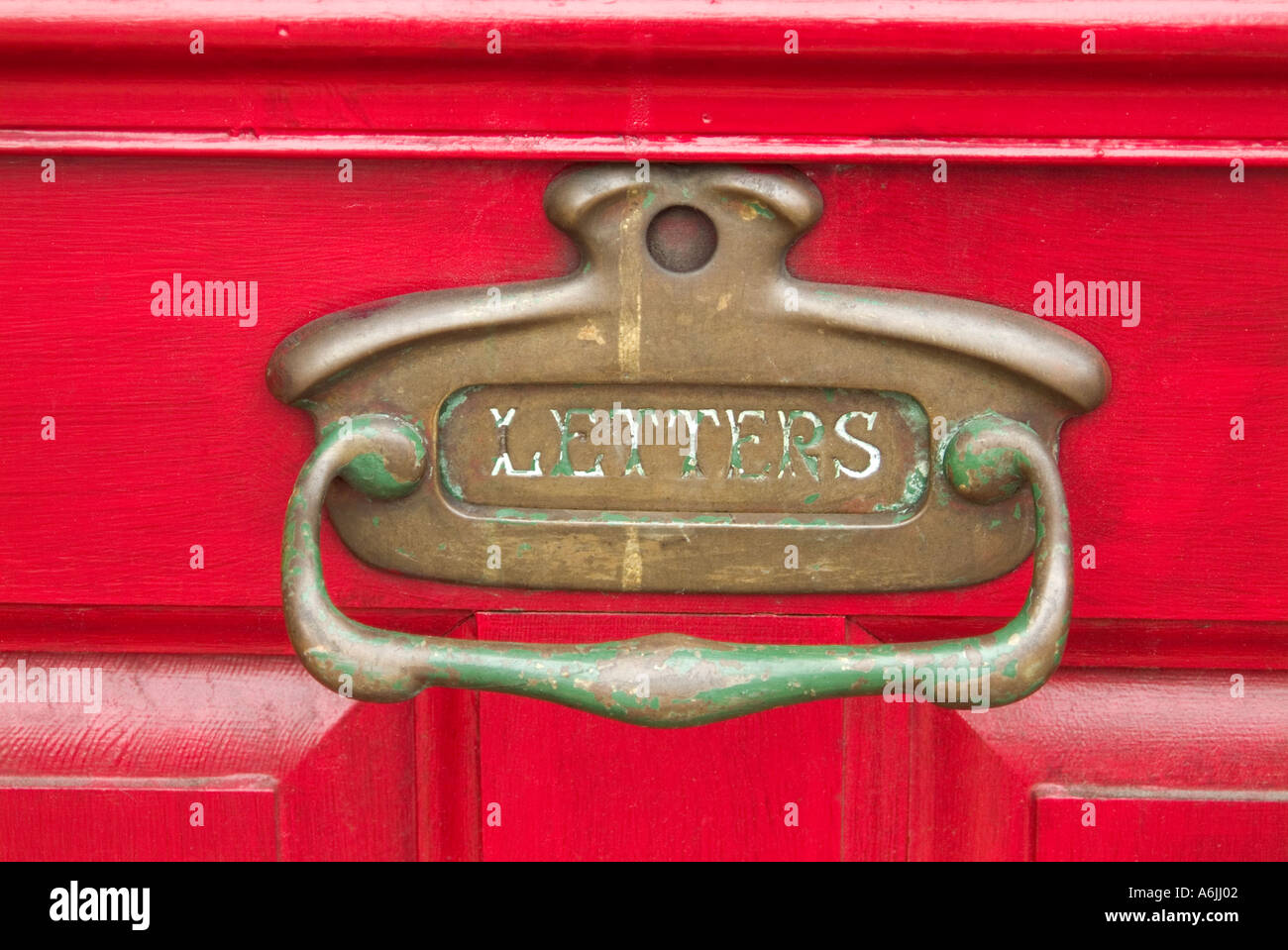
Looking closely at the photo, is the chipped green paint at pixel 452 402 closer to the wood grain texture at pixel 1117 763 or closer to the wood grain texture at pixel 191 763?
the wood grain texture at pixel 191 763

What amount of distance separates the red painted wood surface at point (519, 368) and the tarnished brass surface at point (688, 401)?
0.02 metres

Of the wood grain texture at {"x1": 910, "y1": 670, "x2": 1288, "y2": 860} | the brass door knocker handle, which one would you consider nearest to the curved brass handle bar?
the brass door knocker handle

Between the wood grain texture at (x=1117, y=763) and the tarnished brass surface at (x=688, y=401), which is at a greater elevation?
the tarnished brass surface at (x=688, y=401)

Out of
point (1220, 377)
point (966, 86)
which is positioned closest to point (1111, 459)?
point (1220, 377)

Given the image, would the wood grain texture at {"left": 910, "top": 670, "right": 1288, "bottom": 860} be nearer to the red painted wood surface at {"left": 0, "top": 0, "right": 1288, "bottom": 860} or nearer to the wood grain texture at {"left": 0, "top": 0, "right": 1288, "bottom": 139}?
the red painted wood surface at {"left": 0, "top": 0, "right": 1288, "bottom": 860}

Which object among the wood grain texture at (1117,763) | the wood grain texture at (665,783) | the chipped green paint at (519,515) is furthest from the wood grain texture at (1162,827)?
the chipped green paint at (519,515)

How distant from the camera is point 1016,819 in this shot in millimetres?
555

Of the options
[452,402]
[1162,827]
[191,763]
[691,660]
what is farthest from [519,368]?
[1162,827]

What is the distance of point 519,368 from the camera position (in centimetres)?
48

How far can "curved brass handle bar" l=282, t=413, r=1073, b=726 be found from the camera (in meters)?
0.45

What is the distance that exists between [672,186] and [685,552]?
0.15 meters

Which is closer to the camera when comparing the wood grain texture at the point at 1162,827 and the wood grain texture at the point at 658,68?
the wood grain texture at the point at 658,68

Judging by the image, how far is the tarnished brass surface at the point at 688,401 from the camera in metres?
0.47

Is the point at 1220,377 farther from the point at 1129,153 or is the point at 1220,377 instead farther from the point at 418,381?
the point at 418,381
